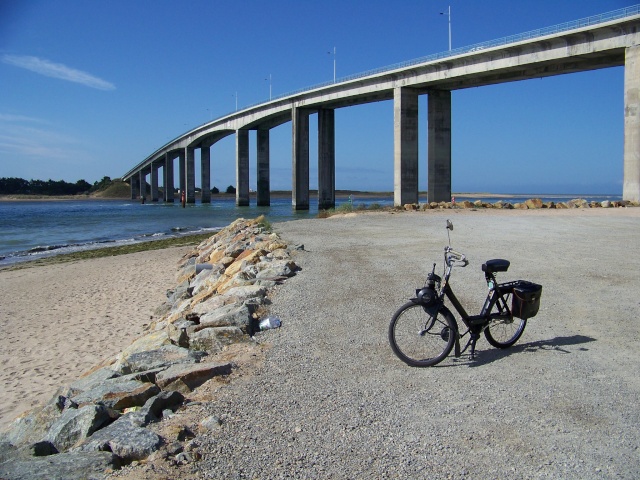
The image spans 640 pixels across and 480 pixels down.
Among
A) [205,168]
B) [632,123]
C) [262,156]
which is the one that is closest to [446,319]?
[632,123]

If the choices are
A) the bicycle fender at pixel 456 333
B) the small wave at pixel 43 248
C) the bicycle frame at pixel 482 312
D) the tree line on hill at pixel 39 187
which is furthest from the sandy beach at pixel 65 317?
the tree line on hill at pixel 39 187

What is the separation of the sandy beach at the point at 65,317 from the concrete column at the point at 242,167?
189 ft

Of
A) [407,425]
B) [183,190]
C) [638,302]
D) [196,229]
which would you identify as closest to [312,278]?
[638,302]

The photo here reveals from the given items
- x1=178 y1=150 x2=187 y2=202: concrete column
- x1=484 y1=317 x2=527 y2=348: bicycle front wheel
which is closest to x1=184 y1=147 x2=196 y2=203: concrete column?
x1=178 y1=150 x2=187 y2=202: concrete column

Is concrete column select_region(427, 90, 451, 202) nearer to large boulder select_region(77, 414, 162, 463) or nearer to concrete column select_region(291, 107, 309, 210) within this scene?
concrete column select_region(291, 107, 309, 210)

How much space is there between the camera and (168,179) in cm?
11481

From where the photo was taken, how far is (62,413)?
194 inches

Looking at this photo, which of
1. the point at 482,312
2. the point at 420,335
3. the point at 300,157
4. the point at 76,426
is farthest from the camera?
the point at 300,157

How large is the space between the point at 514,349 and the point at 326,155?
55262mm

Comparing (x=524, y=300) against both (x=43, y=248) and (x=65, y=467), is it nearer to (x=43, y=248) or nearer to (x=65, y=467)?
(x=65, y=467)

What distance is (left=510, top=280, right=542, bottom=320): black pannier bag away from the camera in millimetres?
5613

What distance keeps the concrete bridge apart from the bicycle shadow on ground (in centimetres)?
2697

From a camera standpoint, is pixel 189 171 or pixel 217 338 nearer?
pixel 217 338

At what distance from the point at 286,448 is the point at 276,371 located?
160 cm
